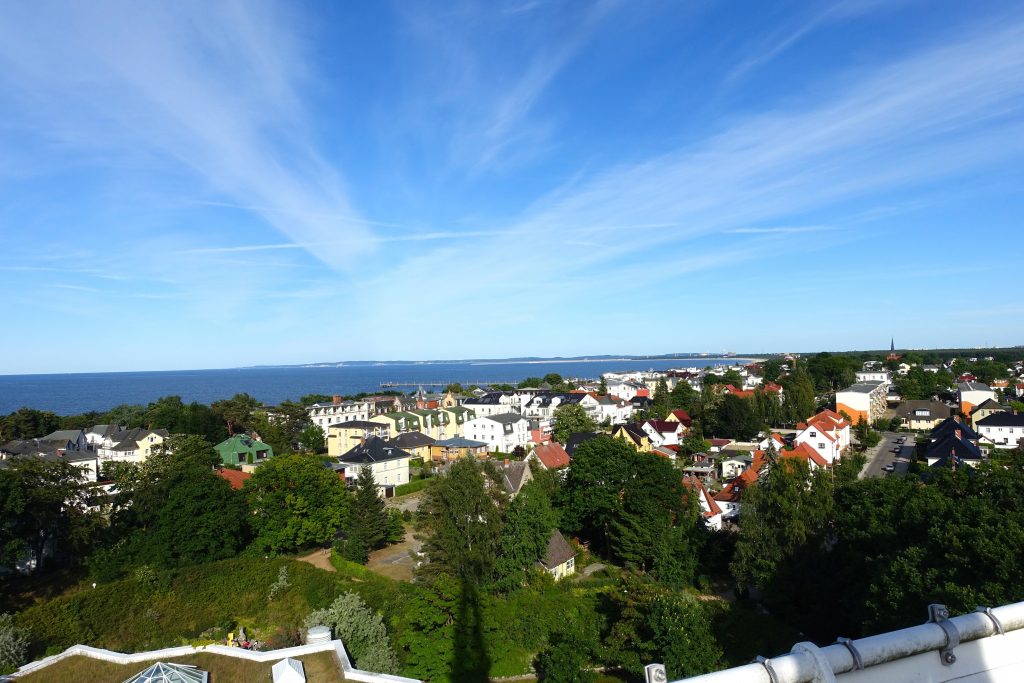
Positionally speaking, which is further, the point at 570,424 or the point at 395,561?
the point at 570,424

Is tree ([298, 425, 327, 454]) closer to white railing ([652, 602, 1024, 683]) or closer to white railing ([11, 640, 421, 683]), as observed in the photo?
white railing ([11, 640, 421, 683])

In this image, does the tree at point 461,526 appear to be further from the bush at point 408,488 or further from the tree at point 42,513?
the bush at point 408,488

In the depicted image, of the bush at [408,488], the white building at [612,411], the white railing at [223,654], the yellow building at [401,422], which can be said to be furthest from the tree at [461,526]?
the white building at [612,411]

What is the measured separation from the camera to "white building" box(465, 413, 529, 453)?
49219mm

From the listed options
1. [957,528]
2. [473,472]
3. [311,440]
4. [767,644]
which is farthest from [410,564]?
[311,440]

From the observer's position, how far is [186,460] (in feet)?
100.0

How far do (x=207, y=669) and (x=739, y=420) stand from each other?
148ft

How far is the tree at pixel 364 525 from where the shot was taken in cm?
2255

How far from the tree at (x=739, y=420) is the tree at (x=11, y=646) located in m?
46.5

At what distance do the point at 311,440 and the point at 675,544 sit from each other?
3623cm

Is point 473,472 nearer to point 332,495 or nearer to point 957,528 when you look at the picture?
point 332,495

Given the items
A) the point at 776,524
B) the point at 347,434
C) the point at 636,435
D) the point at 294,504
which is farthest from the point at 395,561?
the point at 636,435

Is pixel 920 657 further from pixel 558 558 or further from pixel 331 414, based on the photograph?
pixel 331 414

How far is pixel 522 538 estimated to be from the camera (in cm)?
1936
